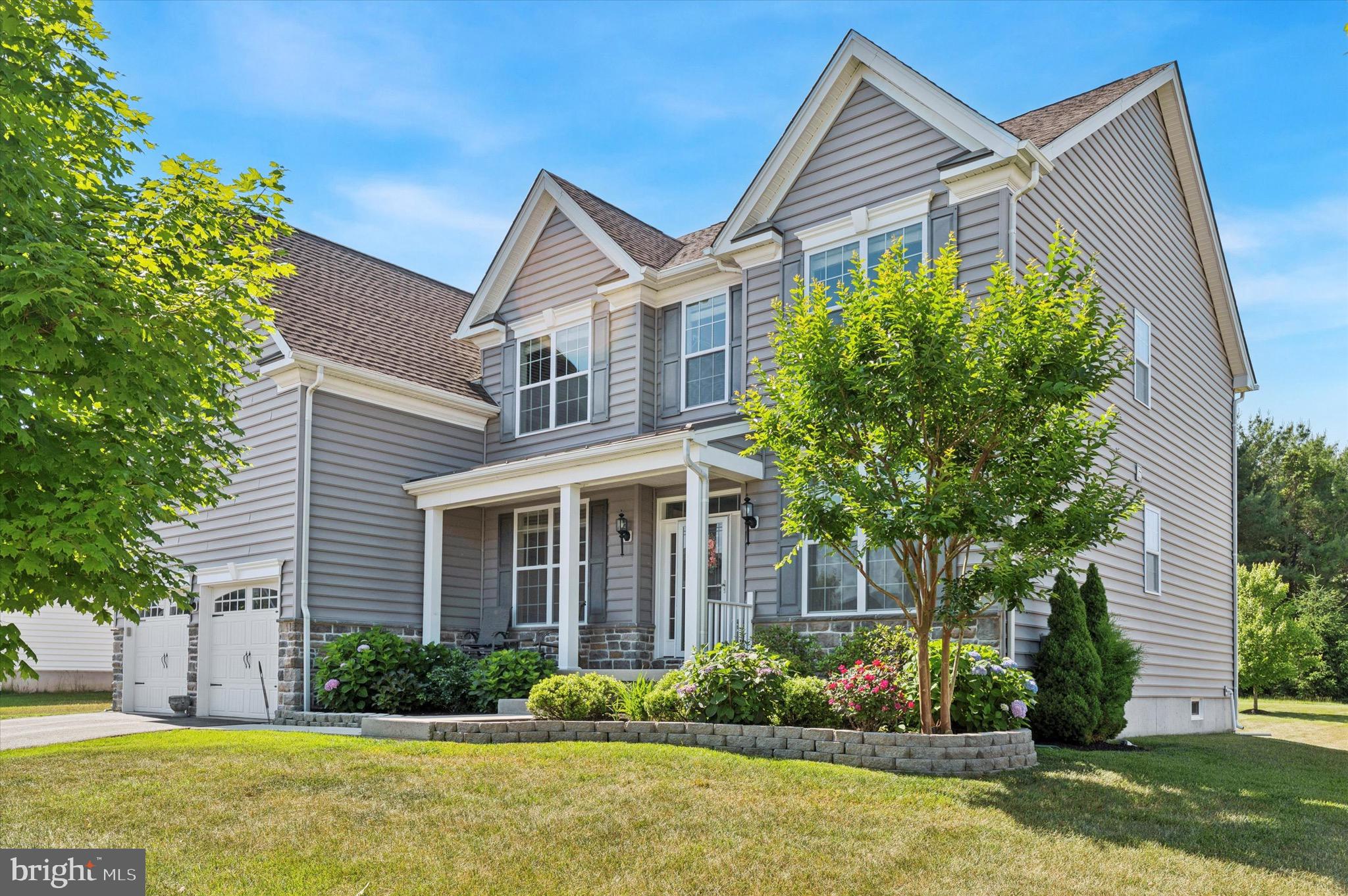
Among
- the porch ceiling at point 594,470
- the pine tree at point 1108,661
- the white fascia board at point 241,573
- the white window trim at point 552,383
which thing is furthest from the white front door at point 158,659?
the pine tree at point 1108,661

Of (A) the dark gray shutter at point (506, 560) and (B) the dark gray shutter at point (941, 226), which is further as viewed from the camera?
(A) the dark gray shutter at point (506, 560)

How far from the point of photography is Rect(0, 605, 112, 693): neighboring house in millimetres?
28500

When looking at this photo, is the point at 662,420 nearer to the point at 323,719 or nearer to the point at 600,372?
the point at 600,372

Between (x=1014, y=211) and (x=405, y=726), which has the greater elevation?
(x=1014, y=211)

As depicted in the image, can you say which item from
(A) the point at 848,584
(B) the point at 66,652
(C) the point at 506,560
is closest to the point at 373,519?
(C) the point at 506,560

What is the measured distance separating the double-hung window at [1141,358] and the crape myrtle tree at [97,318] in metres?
11.9

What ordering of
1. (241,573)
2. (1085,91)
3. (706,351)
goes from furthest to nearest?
1. (241,573)
2. (706,351)
3. (1085,91)

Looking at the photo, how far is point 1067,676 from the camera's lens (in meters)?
11.6

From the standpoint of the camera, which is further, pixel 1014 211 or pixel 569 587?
pixel 569 587

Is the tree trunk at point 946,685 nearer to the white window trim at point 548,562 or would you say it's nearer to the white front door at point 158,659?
the white window trim at point 548,562

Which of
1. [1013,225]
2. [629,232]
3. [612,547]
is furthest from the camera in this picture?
[629,232]

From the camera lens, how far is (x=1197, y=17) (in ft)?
33.3

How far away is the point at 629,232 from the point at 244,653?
9.22 m

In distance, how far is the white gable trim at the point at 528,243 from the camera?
661 inches
